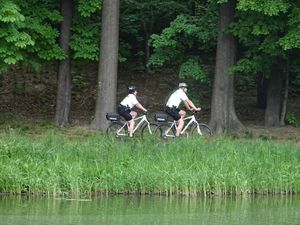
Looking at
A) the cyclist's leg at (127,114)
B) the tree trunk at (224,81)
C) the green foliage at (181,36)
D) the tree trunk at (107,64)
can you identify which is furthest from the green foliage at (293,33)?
the tree trunk at (107,64)

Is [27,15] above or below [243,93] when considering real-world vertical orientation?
above

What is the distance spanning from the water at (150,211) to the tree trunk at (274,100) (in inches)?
421

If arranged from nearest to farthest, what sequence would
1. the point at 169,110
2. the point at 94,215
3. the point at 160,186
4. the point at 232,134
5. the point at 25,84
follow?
the point at 94,215 → the point at 160,186 → the point at 169,110 → the point at 232,134 → the point at 25,84

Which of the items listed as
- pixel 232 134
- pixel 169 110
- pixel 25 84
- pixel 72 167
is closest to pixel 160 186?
pixel 72 167

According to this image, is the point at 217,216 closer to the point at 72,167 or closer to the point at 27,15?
the point at 72,167

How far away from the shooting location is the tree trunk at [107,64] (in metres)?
24.7

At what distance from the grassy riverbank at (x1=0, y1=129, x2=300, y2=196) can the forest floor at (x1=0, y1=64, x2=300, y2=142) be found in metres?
8.40

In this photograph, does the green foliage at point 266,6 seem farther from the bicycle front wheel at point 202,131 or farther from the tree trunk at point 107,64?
the tree trunk at point 107,64

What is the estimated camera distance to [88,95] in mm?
30656

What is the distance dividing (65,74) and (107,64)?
6.73ft

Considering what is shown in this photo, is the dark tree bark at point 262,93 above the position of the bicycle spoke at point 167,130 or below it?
above

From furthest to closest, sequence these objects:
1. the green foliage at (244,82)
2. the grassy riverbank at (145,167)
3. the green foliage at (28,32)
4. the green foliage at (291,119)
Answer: the green foliage at (244,82) < the green foliage at (291,119) < the green foliage at (28,32) < the grassy riverbank at (145,167)

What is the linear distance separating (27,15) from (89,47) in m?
2.38

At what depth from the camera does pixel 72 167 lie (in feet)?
52.0
